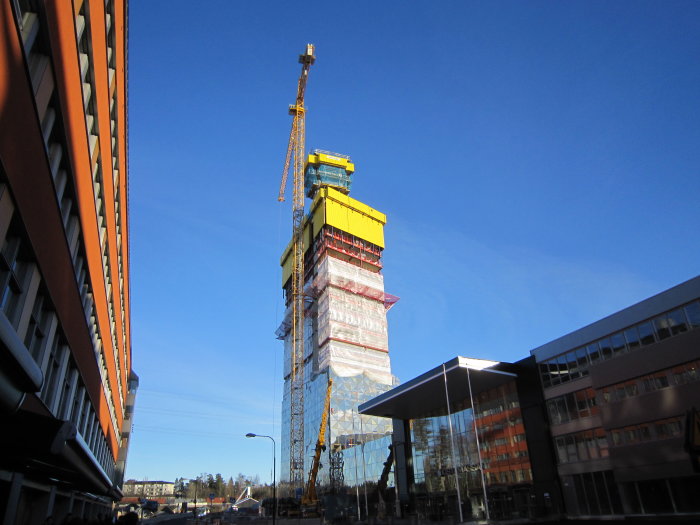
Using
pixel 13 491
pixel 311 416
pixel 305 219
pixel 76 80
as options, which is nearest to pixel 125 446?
pixel 311 416

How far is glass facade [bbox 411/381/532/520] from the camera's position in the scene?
41.3 meters

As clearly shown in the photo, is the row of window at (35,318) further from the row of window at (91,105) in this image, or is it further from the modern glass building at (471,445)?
the modern glass building at (471,445)

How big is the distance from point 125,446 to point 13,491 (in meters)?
82.0

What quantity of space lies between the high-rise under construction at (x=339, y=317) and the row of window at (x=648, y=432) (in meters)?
54.3

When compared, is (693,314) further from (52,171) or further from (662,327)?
(52,171)

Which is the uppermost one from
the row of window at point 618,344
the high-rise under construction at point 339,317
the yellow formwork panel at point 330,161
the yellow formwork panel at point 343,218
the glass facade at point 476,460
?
the yellow formwork panel at point 330,161

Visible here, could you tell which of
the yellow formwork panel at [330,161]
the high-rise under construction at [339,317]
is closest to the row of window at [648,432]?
the high-rise under construction at [339,317]

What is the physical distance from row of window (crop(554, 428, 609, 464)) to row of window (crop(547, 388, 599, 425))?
1.22 meters

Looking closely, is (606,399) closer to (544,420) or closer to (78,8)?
(544,420)

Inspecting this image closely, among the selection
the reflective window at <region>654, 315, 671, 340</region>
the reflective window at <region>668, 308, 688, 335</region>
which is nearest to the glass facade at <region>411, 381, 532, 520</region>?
the reflective window at <region>654, 315, 671, 340</region>

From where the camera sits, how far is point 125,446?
87750mm

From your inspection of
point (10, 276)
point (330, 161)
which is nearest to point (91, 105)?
point (10, 276)

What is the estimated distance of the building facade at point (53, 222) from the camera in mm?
8461

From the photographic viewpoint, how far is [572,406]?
1474 inches
